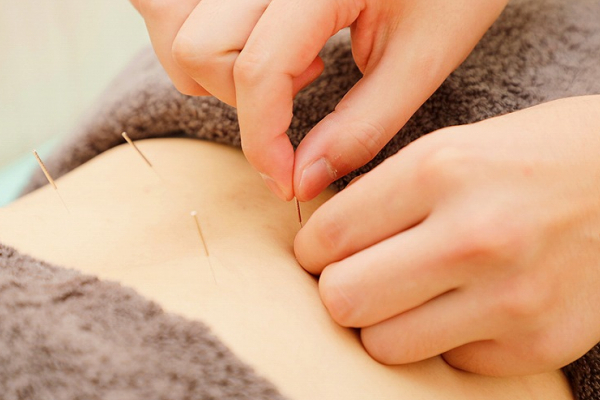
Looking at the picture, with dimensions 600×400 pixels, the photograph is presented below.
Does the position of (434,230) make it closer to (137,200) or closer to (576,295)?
(576,295)

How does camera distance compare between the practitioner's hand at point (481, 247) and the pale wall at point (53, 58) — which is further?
the pale wall at point (53, 58)

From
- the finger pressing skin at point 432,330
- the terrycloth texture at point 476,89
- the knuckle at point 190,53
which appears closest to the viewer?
the finger pressing skin at point 432,330

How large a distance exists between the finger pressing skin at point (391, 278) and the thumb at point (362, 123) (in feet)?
0.47

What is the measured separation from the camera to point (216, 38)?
662mm

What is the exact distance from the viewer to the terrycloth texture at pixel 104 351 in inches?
17.5

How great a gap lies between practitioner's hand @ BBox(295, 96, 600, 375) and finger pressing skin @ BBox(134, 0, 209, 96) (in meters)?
0.30

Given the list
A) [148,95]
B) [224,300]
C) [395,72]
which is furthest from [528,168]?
[148,95]

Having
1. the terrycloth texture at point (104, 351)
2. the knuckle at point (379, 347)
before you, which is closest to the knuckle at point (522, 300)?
the knuckle at point (379, 347)

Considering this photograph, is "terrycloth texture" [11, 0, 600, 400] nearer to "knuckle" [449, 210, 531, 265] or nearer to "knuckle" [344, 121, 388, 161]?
"knuckle" [344, 121, 388, 161]

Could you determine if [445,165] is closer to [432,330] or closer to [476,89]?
[432,330]

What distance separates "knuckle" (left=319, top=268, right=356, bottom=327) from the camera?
1.89ft

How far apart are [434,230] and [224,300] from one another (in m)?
0.22

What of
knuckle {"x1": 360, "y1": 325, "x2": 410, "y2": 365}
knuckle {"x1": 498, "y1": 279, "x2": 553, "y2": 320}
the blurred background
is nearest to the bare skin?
knuckle {"x1": 360, "y1": 325, "x2": 410, "y2": 365}

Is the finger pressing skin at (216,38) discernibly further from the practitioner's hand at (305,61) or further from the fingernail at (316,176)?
the fingernail at (316,176)
